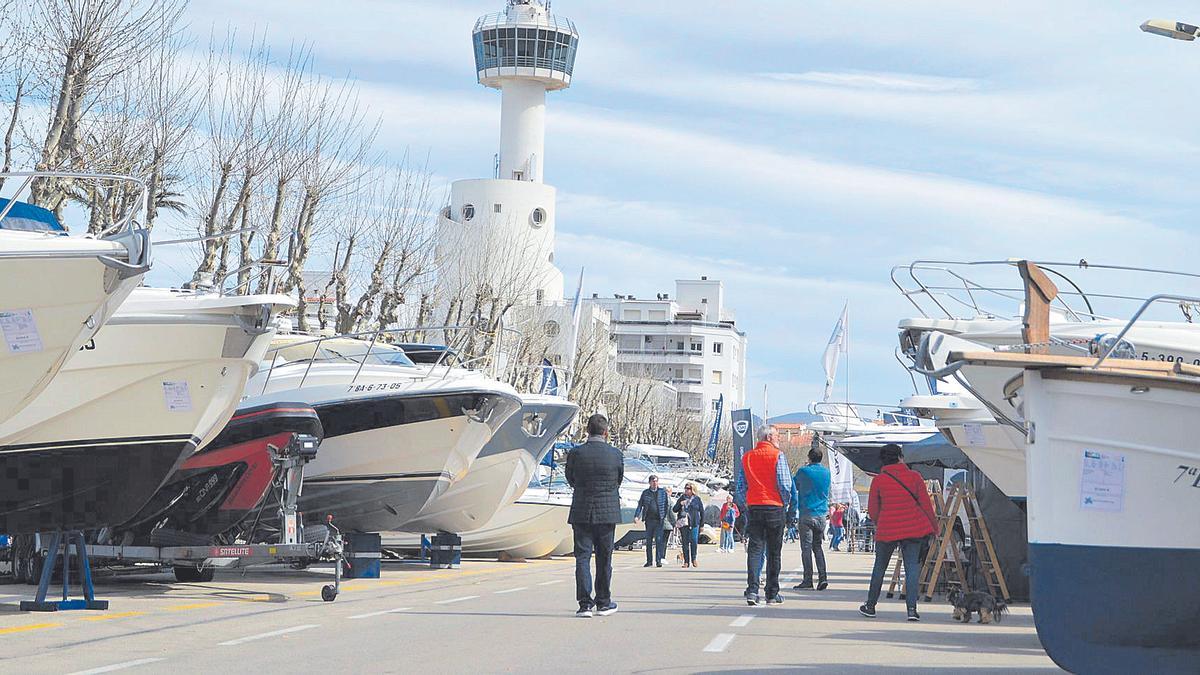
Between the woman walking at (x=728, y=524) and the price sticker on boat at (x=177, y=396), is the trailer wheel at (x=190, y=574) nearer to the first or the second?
the price sticker on boat at (x=177, y=396)

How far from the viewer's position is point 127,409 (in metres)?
15.2

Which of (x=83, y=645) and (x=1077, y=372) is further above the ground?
(x=1077, y=372)

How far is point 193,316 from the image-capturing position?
15.4 meters

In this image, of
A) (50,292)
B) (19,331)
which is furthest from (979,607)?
(19,331)

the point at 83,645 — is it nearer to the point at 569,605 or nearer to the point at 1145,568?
the point at 569,605

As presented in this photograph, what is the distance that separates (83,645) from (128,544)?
6799 mm

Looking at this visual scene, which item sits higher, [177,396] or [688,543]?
[177,396]

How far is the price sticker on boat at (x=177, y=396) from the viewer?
15.4m

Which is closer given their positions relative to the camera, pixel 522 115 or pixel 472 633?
pixel 472 633

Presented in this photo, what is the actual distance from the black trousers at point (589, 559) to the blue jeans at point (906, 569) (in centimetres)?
287

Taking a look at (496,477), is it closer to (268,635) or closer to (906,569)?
(906,569)

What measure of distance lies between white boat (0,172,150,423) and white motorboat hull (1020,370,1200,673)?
7.63 meters

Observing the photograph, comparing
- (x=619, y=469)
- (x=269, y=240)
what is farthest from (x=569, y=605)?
(x=269, y=240)

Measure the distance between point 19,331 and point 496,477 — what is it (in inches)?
560
